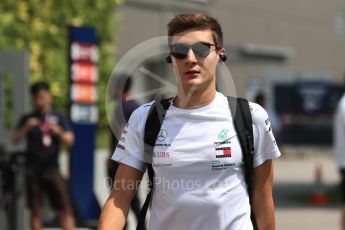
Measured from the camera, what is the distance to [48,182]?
31.1ft

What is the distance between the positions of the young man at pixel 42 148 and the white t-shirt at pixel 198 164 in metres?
5.57

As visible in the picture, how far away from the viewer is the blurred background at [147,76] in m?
10.2

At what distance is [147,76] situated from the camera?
9.71m

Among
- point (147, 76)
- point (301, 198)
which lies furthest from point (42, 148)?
point (301, 198)

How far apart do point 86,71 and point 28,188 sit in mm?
2489

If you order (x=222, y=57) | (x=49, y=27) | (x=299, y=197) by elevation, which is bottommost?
(x=299, y=197)

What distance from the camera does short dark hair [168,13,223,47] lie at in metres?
3.83

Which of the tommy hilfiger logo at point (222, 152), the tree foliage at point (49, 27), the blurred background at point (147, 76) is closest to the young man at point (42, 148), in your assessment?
the blurred background at point (147, 76)

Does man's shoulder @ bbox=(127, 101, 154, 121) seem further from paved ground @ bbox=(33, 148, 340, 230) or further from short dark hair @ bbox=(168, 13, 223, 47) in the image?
paved ground @ bbox=(33, 148, 340, 230)

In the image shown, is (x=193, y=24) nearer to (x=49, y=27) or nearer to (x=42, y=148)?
(x=42, y=148)

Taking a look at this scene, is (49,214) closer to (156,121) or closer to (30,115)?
(30,115)

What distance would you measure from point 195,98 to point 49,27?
39.2ft

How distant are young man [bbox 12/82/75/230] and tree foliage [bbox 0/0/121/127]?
5.06 metres

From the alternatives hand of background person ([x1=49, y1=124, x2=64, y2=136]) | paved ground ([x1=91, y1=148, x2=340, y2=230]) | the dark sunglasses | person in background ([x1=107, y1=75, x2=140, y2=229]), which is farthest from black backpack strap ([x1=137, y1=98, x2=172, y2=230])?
paved ground ([x1=91, y1=148, x2=340, y2=230])
